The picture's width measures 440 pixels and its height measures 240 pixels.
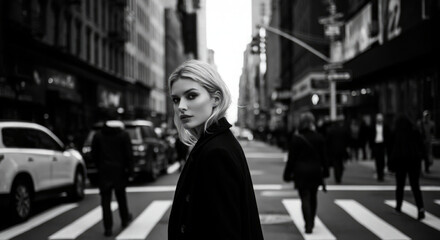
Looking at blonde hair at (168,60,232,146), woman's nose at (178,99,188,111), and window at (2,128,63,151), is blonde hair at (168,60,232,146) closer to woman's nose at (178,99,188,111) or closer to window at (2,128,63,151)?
woman's nose at (178,99,188,111)

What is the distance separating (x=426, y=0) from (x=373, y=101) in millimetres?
13709

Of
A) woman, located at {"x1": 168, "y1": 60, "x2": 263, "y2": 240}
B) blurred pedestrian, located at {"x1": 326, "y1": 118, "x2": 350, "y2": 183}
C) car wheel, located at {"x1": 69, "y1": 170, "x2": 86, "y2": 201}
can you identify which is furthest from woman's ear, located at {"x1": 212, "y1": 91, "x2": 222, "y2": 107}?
blurred pedestrian, located at {"x1": 326, "y1": 118, "x2": 350, "y2": 183}

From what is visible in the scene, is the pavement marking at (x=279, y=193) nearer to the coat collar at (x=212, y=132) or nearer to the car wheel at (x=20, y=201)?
the car wheel at (x=20, y=201)

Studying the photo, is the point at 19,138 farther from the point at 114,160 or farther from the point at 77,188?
the point at 77,188

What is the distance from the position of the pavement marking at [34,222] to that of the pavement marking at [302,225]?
14.4 feet

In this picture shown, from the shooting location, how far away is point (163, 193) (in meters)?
14.3

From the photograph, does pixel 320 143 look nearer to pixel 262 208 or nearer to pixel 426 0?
pixel 262 208

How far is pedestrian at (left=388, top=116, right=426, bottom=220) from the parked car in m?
7.81

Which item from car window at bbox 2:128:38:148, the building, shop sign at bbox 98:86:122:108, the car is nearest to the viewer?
the car

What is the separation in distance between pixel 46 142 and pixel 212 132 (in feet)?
32.7

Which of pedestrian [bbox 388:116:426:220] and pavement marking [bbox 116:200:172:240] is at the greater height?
pedestrian [bbox 388:116:426:220]

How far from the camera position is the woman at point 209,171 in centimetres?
254

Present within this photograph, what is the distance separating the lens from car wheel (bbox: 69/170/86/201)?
13.1 m

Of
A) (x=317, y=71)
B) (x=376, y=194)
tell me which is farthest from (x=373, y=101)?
(x=376, y=194)
